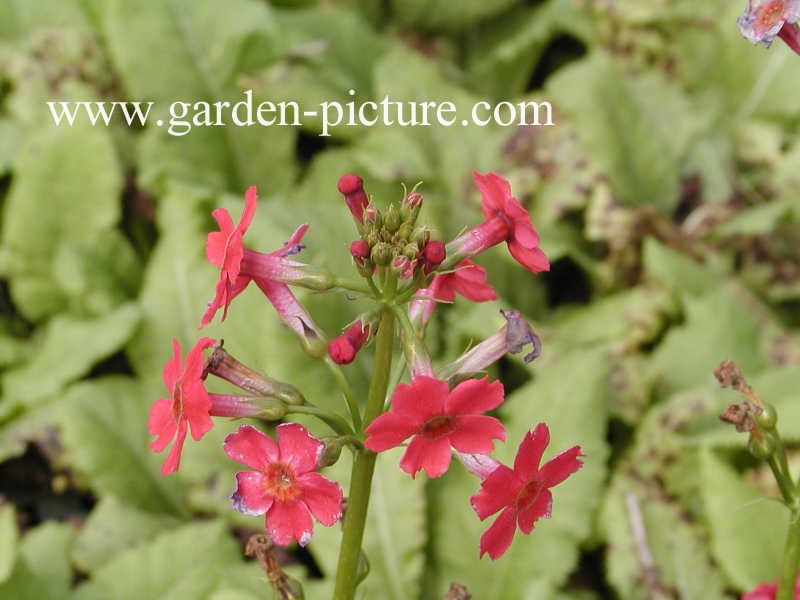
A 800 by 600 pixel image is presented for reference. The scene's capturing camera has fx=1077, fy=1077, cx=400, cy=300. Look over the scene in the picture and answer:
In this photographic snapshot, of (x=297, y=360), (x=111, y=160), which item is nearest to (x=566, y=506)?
(x=297, y=360)

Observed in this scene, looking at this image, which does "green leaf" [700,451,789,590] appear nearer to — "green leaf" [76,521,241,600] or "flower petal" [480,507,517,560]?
"green leaf" [76,521,241,600]

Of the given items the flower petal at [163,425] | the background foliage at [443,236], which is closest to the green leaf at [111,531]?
the background foliage at [443,236]

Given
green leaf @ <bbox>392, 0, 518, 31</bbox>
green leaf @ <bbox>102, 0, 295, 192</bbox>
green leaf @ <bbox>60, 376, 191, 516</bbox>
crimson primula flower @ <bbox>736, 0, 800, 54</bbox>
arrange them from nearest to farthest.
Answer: crimson primula flower @ <bbox>736, 0, 800, 54</bbox>, green leaf @ <bbox>60, 376, 191, 516</bbox>, green leaf @ <bbox>102, 0, 295, 192</bbox>, green leaf @ <bbox>392, 0, 518, 31</bbox>

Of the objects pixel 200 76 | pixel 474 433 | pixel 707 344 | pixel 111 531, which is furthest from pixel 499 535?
pixel 200 76

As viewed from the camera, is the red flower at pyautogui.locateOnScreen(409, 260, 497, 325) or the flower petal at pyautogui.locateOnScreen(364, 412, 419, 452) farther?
the red flower at pyautogui.locateOnScreen(409, 260, 497, 325)

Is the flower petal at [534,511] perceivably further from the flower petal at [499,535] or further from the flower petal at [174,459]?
the flower petal at [174,459]

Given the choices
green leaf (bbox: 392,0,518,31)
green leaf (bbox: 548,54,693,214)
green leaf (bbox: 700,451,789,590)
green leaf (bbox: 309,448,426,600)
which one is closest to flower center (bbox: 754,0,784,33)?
green leaf (bbox: 700,451,789,590)

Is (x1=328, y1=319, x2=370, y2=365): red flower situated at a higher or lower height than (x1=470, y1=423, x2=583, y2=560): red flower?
higher

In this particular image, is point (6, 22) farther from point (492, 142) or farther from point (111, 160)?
point (492, 142)

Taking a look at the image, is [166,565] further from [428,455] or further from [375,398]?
[428,455]
